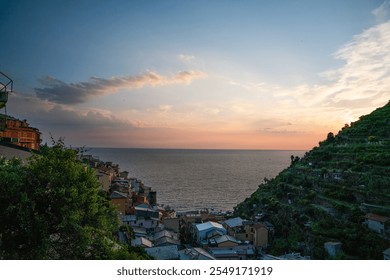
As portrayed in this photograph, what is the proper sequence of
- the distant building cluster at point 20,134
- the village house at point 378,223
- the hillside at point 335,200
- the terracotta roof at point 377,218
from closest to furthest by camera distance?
the distant building cluster at point 20,134, the village house at point 378,223, the terracotta roof at point 377,218, the hillside at point 335,200

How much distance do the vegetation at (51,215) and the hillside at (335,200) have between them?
10.6 meters

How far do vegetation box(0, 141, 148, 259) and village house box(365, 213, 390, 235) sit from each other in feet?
39.6

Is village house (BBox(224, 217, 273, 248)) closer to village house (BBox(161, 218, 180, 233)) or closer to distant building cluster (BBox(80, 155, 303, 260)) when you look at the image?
distant building cluster (BBox(80, 155, 303, 260))

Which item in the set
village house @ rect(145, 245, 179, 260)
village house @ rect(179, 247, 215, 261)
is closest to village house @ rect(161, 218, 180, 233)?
village house @ rect(145, 245, 179, 260)

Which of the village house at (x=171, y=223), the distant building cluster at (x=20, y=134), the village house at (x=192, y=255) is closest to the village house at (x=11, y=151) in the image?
the distant building cluster at (x=20, y=134)

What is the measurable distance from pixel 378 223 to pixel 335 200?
4.08 m

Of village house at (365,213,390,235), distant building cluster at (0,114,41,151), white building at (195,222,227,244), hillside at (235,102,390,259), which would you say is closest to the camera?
distant building cluster at (0,114,41,151)

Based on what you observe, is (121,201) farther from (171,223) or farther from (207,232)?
(207,232)

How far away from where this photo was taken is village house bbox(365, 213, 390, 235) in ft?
43.3

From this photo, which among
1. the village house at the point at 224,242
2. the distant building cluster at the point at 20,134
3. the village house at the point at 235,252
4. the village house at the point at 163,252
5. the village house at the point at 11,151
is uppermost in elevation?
the distant building cluster at the point at 20,134

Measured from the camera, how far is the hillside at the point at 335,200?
1417 centimetres

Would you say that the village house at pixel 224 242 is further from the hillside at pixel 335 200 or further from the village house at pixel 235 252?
the hillside at pixel 335 200

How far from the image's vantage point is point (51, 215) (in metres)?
4.89
